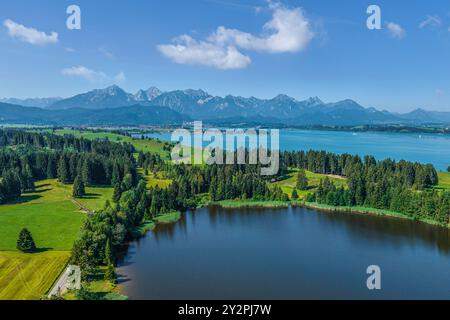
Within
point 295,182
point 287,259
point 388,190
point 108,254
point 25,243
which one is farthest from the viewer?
point 295,182

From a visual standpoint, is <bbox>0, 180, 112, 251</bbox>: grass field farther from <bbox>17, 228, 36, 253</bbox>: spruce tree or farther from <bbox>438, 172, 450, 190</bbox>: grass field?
<bbox>438, 172, 450, 190</bbox>: grass field

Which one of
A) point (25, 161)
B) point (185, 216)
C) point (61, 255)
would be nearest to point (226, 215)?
point (185, 216)

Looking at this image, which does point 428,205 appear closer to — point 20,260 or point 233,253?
point 233,253

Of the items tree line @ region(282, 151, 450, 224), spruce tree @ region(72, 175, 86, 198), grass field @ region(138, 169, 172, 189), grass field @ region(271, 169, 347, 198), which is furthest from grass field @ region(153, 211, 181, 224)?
grass field @ region(271, 169, 347, 198)

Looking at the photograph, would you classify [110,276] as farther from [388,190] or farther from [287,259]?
[388,190]

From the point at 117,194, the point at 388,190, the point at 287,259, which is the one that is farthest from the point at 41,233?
the point at 388,190
